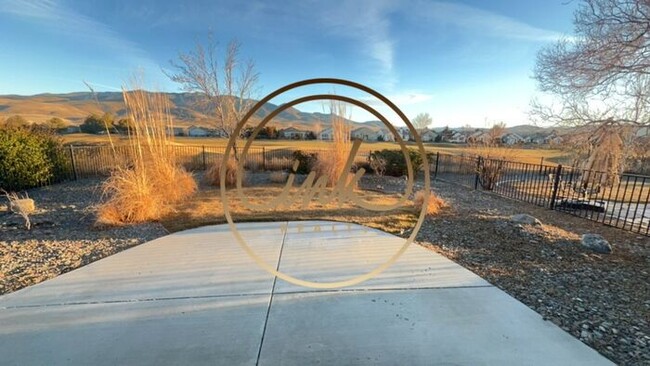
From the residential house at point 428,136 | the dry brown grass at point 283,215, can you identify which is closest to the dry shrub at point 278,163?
the dry brown grass at point 283,215

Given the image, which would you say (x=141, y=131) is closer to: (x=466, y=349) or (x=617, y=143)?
(x=466, y=349)

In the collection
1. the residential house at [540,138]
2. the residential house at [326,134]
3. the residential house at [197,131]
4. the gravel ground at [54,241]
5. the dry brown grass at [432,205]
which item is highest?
the residential house at [540,138]

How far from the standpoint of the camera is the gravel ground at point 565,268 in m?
2.10

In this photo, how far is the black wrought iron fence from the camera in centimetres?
545

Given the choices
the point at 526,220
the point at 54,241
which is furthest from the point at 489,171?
the point at 54,241

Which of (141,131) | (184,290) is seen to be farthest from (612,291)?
(141,131)

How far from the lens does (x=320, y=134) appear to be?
821cm

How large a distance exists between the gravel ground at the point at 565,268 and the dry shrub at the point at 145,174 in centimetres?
447

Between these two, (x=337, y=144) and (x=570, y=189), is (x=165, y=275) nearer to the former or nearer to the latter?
(x=337, y=144)

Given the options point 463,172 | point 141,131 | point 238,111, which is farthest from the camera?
point 463,172

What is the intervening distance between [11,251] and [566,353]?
5528 mm

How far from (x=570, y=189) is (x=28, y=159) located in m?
14.3

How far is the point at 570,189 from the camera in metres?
7.96

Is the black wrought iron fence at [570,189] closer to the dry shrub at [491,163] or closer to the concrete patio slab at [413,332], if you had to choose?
the dry shrub at [491,163]
